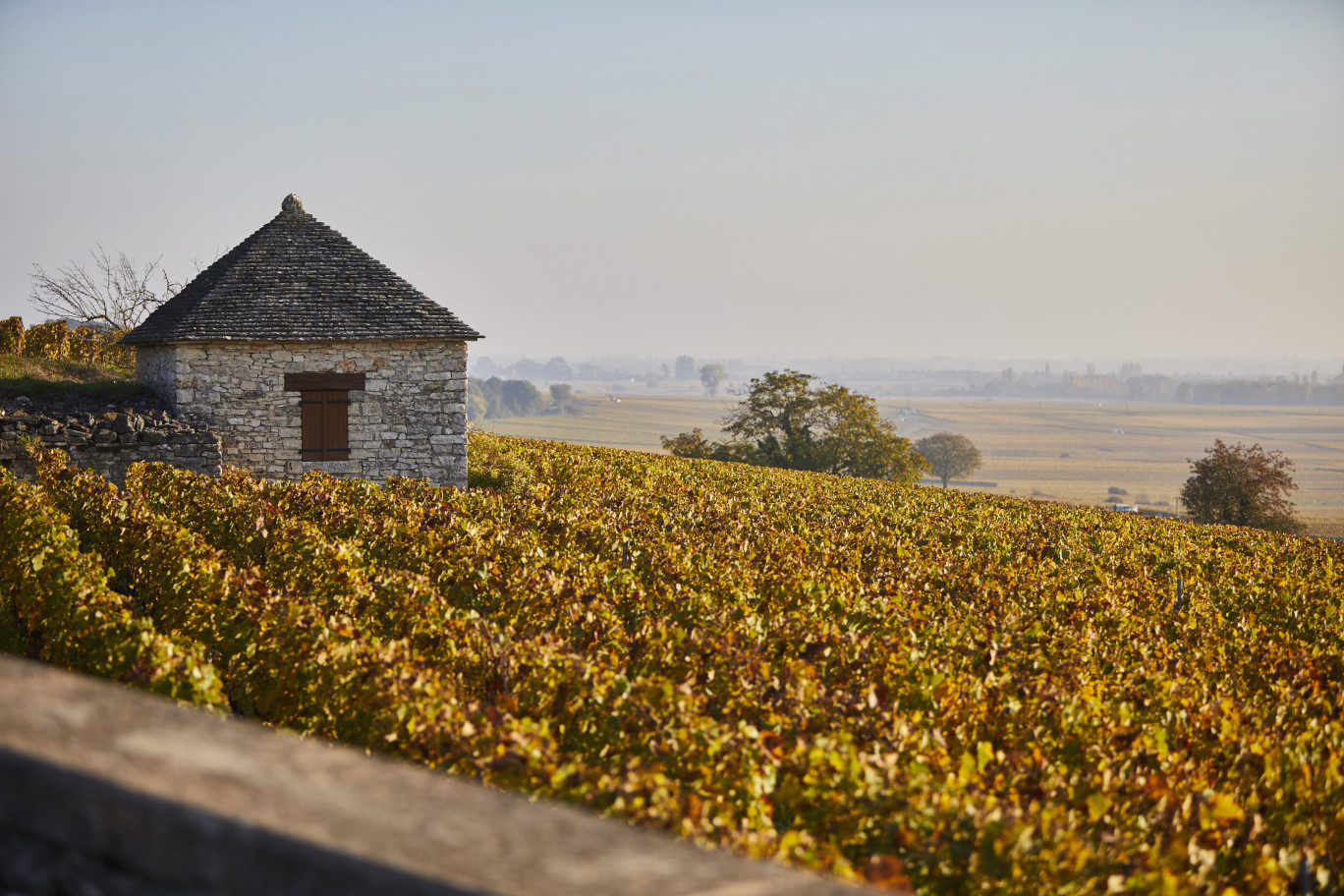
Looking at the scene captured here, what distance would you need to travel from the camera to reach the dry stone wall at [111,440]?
48.0 feet

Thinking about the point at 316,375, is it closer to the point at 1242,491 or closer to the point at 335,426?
the point at 335,426

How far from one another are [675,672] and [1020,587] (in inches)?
222

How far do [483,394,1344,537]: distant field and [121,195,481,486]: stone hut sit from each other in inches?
2505

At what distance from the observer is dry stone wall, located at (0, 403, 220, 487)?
14.6m

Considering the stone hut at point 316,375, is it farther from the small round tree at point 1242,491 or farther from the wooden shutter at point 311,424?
the small round tree at point 1242,491

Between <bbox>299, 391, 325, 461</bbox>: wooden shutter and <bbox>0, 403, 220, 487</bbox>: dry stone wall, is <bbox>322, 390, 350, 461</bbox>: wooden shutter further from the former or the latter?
<bbox>0, 403, 220, 487</bbox>: dry stone wall

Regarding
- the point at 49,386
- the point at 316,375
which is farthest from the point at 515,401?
the point at 316,375

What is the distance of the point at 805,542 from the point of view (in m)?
11.4

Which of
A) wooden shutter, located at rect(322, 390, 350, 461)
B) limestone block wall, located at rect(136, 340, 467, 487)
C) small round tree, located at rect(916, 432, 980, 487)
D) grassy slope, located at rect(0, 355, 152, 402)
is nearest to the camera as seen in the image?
limestone block wall, located at rect(136, 340, 467, 487)

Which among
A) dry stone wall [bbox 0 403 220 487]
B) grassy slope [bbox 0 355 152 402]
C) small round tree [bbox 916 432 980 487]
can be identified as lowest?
small round tree [bbox 916 432 980 487]

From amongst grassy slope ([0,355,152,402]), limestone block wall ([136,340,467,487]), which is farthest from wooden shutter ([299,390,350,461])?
grassy slope ([0,355,152,402])

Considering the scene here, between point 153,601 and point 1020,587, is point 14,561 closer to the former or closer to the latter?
point 153,601

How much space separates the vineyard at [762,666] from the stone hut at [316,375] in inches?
179

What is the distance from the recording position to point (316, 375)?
17.7 meters
